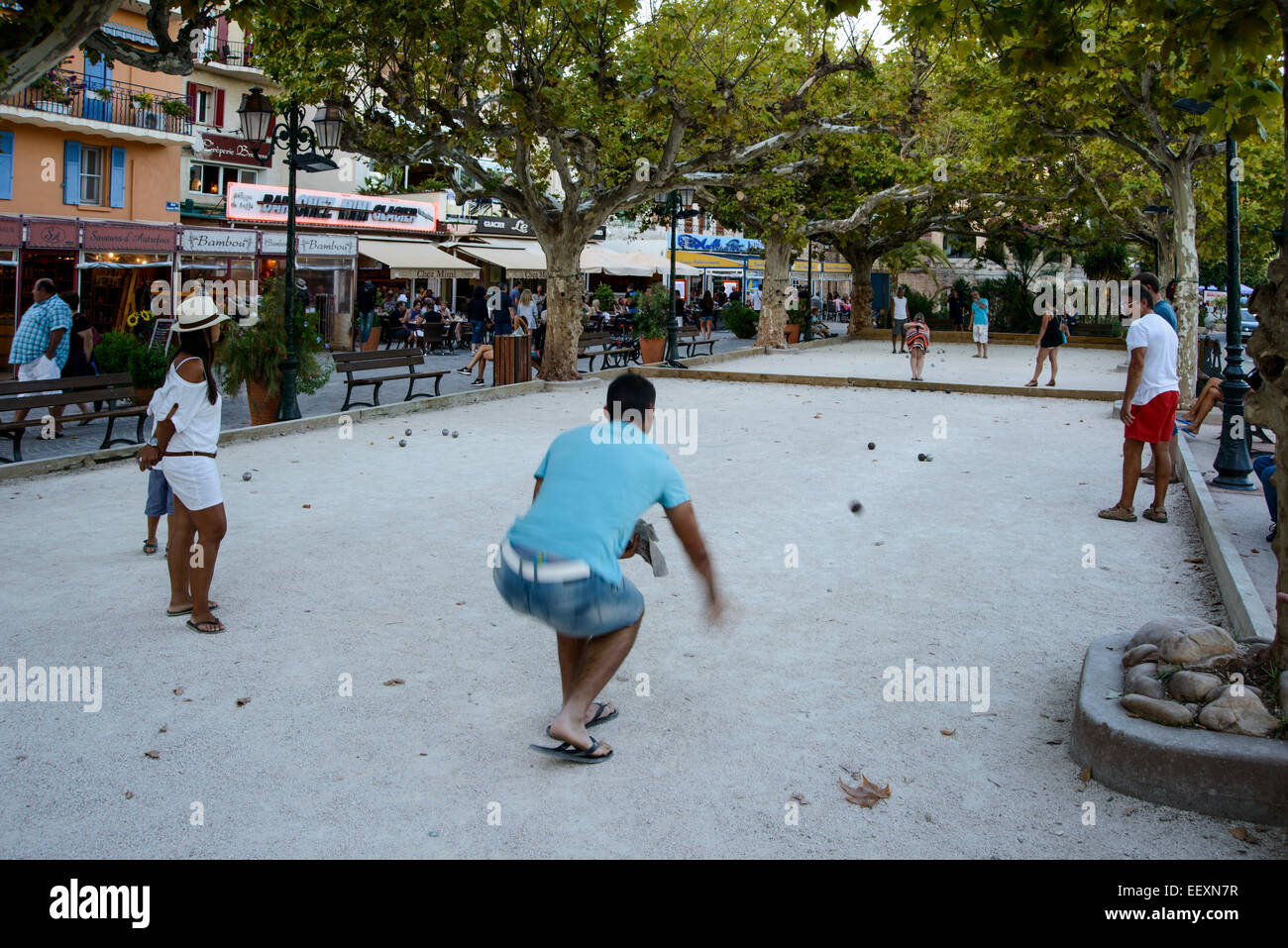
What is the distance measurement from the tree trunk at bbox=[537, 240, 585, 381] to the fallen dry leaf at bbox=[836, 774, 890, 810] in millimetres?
16101

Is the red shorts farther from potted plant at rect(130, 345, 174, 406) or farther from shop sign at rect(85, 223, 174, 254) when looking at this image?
shop sign at rect(85, 223, 174, 254)

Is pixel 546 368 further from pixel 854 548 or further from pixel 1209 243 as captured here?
pixel 1209 243

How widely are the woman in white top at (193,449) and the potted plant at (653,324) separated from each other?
1803cm

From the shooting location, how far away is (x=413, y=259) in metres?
30.3

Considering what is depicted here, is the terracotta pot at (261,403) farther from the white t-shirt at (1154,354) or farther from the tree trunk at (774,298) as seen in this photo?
the tree trunk at (774,298)

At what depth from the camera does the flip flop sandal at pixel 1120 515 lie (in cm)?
894

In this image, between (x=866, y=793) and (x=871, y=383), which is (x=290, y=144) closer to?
(x=871, y=383)

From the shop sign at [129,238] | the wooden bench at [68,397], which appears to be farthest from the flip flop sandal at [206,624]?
the shop sign at [129,238]

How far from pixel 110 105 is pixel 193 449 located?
26.2 meters

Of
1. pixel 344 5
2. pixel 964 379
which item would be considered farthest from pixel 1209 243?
pixel 344 5

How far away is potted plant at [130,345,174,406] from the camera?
13.0 metres

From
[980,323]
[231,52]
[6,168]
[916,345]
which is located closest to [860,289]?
[980,323]

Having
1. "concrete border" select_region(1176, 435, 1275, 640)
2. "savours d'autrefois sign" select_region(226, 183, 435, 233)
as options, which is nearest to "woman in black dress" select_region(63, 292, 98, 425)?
"concrete border" select_region(1176, 435, 1275, 640)
